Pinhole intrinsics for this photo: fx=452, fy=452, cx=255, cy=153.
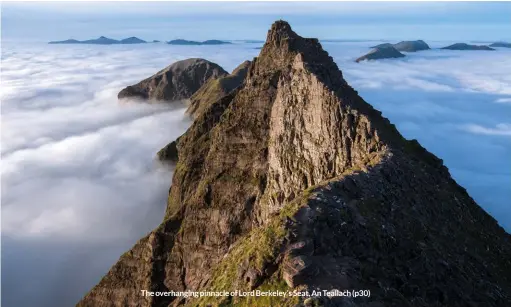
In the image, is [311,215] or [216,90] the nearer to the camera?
[311,215]

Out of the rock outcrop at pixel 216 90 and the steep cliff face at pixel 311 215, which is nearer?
the steep cliff face at pixel 311 215

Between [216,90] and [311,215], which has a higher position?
[311,215]

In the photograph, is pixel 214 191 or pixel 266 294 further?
pixel 214 191

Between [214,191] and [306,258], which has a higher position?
[306,258]

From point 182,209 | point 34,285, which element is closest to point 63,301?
point 34,285

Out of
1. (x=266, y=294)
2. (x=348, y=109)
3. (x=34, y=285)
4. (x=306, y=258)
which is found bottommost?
(x=34, y=285)

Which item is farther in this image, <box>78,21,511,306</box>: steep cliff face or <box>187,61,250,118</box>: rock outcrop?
<box>187,61,250,118</box>: rock outcrop

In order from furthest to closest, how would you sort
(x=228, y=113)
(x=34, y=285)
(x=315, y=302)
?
1. (x=34, y=285)
2. (x=228, y=113)
3. (x=315, y=302)

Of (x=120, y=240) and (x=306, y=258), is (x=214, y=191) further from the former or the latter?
(x=120, y=240)
